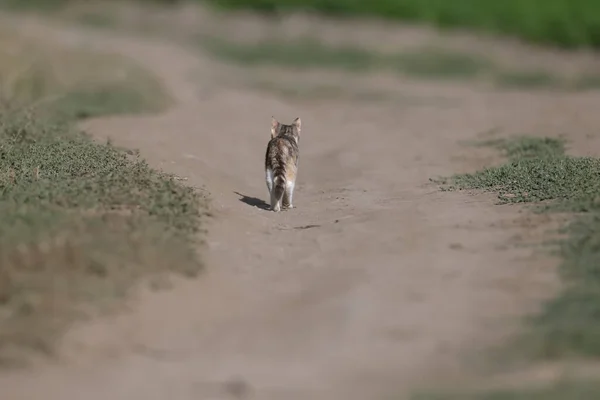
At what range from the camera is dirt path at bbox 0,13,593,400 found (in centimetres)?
660

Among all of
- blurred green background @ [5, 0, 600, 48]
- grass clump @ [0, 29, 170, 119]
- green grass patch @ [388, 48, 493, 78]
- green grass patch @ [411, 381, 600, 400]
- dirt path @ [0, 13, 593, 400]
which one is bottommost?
green grass patch @ [411, 381, 600, 400]

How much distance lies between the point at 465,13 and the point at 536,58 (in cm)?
329

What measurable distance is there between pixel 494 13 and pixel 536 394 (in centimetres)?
2219

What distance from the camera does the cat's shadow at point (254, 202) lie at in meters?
11.2

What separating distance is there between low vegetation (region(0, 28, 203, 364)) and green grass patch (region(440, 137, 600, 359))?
2.86 meters

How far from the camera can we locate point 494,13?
89.4 ft

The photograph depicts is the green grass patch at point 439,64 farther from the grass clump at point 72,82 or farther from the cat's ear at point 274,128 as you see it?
the cat's ear at point 274,128

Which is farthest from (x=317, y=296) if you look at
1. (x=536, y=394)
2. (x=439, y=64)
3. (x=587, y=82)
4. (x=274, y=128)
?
(x=439, y=64)

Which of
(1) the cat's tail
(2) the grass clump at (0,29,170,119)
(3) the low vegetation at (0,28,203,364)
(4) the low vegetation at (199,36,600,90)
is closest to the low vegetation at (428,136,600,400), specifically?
(1) the cat's tail

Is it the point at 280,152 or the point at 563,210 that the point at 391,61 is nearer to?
the point at 280,152

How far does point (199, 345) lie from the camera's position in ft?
23.5

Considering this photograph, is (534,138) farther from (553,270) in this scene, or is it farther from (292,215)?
(553,270)

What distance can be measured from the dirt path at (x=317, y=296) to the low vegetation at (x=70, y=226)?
10.2 inches

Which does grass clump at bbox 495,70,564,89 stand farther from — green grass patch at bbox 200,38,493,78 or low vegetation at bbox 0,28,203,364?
low vegetation at bbox 0,28,203,364
